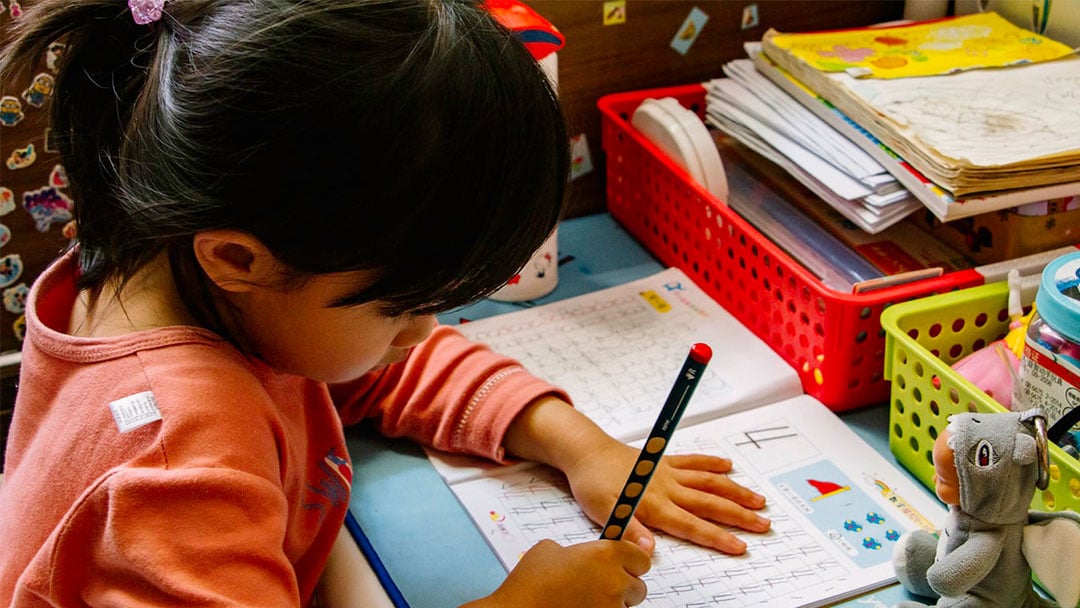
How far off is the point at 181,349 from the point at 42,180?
1.42 ft

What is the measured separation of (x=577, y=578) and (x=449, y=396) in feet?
0.71

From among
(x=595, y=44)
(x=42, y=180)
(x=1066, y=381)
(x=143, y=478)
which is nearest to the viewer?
(x=143, y=478)

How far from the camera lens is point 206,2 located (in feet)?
1.99

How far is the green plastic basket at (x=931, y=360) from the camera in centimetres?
75

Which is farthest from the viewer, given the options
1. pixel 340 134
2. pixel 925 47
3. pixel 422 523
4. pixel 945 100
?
pixel 925 47

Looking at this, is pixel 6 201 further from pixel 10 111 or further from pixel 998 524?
pixel 998 524

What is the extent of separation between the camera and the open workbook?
73 cm

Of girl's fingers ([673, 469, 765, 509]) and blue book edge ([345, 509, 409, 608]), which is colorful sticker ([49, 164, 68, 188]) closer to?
blue book edge ([345, 509, 409, 608])

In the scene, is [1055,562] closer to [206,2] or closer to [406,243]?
[406,243]

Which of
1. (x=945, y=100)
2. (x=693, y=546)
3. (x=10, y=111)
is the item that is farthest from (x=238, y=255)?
(x=945, y=100)

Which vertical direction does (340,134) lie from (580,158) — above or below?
above

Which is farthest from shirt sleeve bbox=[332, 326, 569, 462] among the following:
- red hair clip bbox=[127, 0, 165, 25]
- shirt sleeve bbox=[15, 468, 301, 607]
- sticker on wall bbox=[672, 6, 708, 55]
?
sticker on wall bbox=[672, 6, 708, 55]

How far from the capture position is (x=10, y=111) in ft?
3.11

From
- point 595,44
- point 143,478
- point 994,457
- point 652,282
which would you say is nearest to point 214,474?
point 143,478
